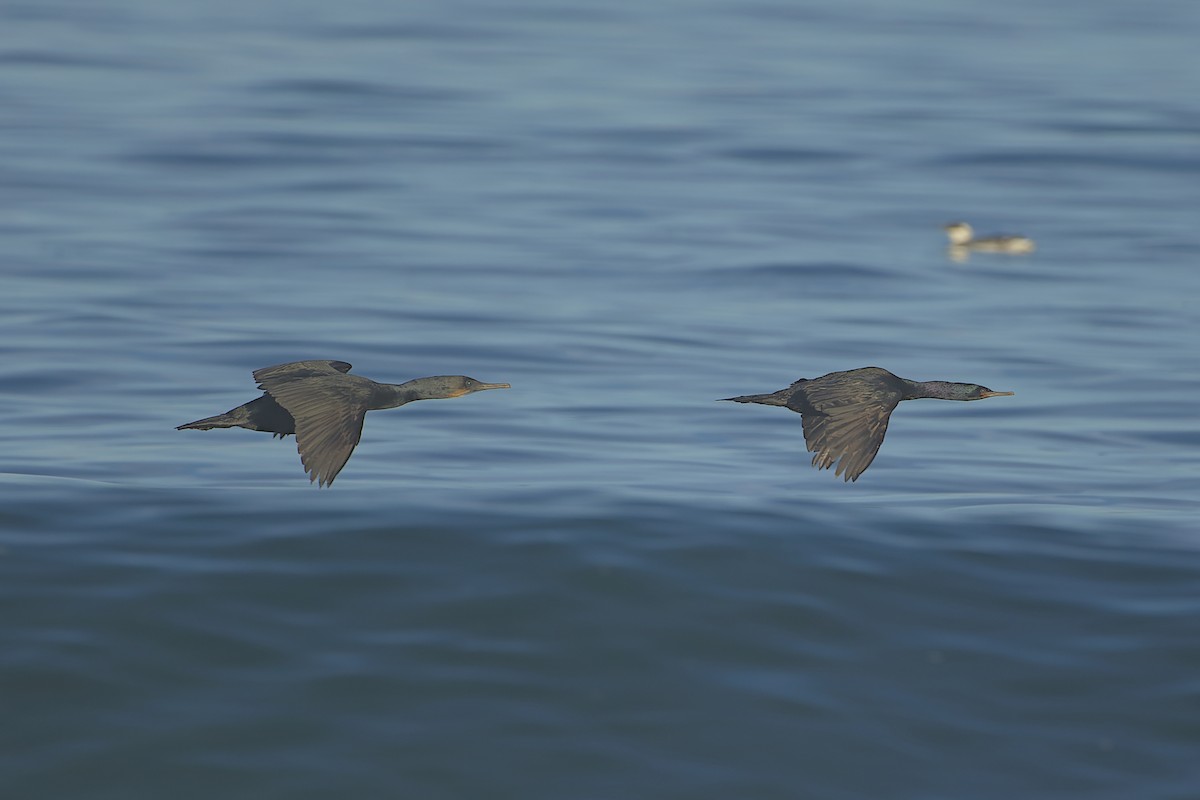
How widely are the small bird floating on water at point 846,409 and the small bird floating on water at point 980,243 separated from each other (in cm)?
2886

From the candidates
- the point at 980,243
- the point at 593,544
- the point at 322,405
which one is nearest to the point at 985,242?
the point at 980,243

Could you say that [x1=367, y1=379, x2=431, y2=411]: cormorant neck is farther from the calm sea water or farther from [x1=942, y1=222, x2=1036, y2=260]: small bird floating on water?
[x1=942, y1=222, x2=1036, y2=260]: small bird floating on water

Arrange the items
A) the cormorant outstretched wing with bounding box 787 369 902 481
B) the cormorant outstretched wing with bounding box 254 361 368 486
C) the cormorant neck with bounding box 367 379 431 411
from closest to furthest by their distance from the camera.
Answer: the cormorant outstretched wing with bounding box 254 361 368 486 < the cormorant outstretched wing with bounding box 787 369 902 481 < the cormorant neck with bounding box 367 379 431 411

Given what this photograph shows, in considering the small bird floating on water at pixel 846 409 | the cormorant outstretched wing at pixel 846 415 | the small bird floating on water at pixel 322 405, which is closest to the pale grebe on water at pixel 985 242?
the small bird floating on water at pixel 846 409

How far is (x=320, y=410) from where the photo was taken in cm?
1169

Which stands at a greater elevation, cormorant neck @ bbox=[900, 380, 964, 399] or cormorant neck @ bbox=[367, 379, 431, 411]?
cormorant neck @ bbox=[900, 380, 964, 399]

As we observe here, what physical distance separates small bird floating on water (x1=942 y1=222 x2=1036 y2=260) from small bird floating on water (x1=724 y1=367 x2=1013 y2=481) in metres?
28.9

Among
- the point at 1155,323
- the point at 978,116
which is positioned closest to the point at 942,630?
the point at 1155,323

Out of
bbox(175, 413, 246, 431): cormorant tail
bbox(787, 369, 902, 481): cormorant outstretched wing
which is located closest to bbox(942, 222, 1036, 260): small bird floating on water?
bbox(787, 369, 902, 481): cormorant outstretched wing

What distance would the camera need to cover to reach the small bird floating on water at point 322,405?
11.1 metres

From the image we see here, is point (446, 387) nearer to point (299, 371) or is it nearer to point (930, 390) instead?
point (299, 371)

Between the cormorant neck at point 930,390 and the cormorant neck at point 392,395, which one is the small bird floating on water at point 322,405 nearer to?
the cormorant neck at point 392,395

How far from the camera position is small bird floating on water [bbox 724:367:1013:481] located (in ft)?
37.4

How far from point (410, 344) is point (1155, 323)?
14.2 m
